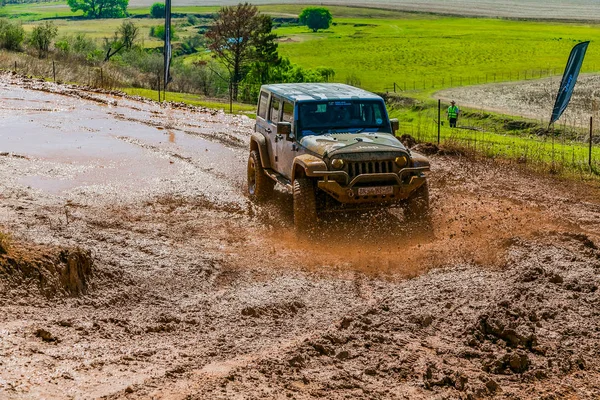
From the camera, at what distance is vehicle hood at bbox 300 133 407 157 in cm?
1224

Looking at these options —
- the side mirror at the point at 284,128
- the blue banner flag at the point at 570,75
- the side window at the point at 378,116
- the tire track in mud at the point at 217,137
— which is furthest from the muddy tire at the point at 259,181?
the blue banner flag at the point at 570,75

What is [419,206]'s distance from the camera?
1288cm

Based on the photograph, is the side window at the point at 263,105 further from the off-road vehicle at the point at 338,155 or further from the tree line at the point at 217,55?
the tree line at the point at 217,55

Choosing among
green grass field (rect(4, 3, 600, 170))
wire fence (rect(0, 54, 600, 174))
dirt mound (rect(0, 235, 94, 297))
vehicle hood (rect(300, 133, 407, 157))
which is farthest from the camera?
green grass field (rect(4, 3, 600, 170))

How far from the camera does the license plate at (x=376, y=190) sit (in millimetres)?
12141

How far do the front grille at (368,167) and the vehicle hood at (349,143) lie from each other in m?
0.20

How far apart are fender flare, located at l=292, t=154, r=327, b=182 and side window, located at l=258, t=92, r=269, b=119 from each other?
98.1 inches

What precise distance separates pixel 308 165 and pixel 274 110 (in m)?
2.57

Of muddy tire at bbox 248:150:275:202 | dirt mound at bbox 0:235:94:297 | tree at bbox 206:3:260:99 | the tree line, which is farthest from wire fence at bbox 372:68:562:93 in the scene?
dirt mound at bbox 0:235:94:297

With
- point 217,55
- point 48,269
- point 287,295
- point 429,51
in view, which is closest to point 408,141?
point 287,295

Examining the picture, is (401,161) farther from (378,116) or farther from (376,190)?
(378,116)

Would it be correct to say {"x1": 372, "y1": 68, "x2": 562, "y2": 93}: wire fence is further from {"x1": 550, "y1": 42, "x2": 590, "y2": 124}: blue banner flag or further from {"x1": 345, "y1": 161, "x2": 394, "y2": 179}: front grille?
{"x1": 345, "y1": 161, "x2": 394, "y2": 179}: front grille

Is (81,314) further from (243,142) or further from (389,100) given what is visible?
(389,100)

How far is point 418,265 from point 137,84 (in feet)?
138
